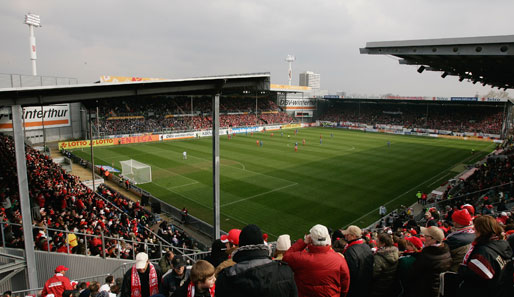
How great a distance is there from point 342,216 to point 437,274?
666 inches

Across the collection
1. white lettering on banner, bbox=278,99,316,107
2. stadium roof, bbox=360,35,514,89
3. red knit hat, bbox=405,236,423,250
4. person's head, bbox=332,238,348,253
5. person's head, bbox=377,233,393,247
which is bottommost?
red knit hat, bbox=405,236,423,250

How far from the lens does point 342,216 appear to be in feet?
66.9

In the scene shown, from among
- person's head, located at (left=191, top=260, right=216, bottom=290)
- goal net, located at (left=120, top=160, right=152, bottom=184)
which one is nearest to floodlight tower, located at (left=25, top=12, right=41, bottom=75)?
goal net, located at (left=120, top=160, right=152, bottom=184)

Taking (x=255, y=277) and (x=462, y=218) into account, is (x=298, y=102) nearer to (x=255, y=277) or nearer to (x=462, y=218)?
(x=462, y=218)

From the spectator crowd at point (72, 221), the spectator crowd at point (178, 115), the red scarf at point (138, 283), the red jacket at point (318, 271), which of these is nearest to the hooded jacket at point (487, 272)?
the red jacket at point (318, 271)

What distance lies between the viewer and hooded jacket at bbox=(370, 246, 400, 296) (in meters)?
4.11

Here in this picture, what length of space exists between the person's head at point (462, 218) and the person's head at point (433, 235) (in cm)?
75

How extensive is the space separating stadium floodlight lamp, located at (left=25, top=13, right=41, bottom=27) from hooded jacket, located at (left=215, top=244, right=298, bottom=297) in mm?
71794

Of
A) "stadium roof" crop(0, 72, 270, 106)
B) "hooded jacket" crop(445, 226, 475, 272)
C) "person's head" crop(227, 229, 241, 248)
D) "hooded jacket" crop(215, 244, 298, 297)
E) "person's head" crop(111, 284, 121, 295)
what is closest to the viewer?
"hooded jacket" crop(215, 244, 298, 297)

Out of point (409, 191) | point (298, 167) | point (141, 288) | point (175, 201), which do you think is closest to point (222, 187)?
point (175, 201)

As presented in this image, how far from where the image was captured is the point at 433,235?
397 cm

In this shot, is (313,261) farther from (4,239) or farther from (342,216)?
(342,216)

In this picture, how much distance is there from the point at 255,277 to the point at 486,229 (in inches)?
106

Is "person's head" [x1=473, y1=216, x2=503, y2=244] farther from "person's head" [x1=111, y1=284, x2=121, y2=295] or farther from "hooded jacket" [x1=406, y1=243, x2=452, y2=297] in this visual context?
"person's head" [x1=111, y1=284, x2=121, y2=295]
